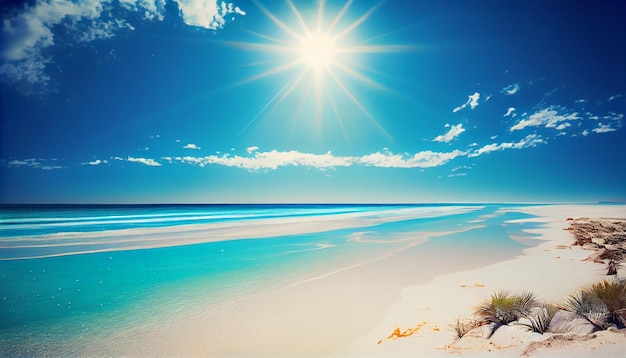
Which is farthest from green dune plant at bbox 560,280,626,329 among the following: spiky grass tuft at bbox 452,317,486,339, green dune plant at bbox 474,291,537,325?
spiky grass tuft at bbox 452,317,486,339

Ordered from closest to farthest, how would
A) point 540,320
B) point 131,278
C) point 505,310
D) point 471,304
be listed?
point 540,320 < point 505,310 < point 471,304 < point 131,278

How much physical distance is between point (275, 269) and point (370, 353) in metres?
3.77

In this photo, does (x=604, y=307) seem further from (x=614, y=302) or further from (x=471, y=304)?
(x=471, y=304)

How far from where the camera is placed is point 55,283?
5.56 m

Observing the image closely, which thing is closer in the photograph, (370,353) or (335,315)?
(370,353)

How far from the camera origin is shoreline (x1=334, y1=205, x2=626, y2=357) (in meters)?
2.76

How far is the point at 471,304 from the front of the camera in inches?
156

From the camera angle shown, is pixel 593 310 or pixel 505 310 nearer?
pixel 593 310

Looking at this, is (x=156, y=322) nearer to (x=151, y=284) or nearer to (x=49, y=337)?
(x=49, y=337)

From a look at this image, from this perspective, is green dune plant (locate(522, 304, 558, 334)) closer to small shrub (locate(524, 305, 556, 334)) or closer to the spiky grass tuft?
small shrub (locate(524, 305, 556, 334))

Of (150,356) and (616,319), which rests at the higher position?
(616,319)

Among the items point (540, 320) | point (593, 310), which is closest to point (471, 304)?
point (540, 320)

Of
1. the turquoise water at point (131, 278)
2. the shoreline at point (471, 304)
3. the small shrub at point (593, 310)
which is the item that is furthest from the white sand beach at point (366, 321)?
the turquoise water at point (131, 278)

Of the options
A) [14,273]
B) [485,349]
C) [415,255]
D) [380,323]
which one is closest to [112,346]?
[380,323]
